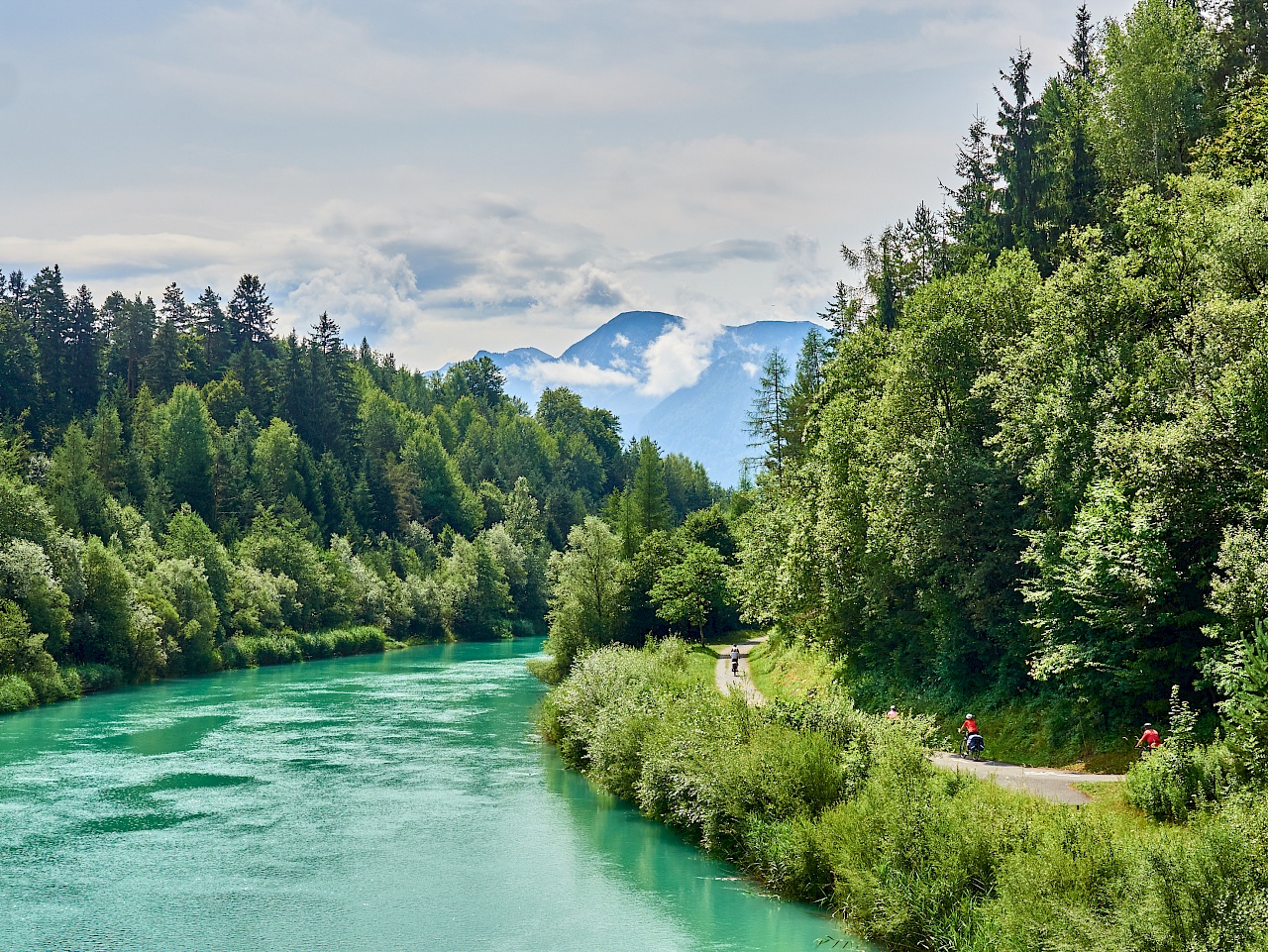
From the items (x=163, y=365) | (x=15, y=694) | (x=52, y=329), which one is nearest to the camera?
(x=15, y=694)

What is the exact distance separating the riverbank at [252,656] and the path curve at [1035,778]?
159 feet

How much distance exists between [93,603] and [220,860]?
43.8 metres

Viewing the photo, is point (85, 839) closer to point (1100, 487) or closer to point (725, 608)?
point (1100, 487)

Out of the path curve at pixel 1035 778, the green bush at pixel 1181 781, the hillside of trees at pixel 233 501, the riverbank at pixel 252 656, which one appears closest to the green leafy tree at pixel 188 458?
the hillside of trees at pixel 233 501

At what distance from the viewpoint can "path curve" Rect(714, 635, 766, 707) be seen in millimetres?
49375

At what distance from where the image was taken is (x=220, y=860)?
28.8 metres

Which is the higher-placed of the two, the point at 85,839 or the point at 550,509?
the point at 550,509

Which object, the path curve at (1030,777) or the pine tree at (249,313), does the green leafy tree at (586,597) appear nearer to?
the path curve at (1030,777)

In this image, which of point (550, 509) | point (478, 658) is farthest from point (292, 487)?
point (550, 509)

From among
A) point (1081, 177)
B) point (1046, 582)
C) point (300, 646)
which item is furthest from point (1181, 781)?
point (300, 646)

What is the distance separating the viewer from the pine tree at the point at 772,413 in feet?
280

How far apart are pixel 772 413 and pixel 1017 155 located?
3948cm

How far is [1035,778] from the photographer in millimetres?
27422

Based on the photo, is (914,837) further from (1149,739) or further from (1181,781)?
(1149,739)
